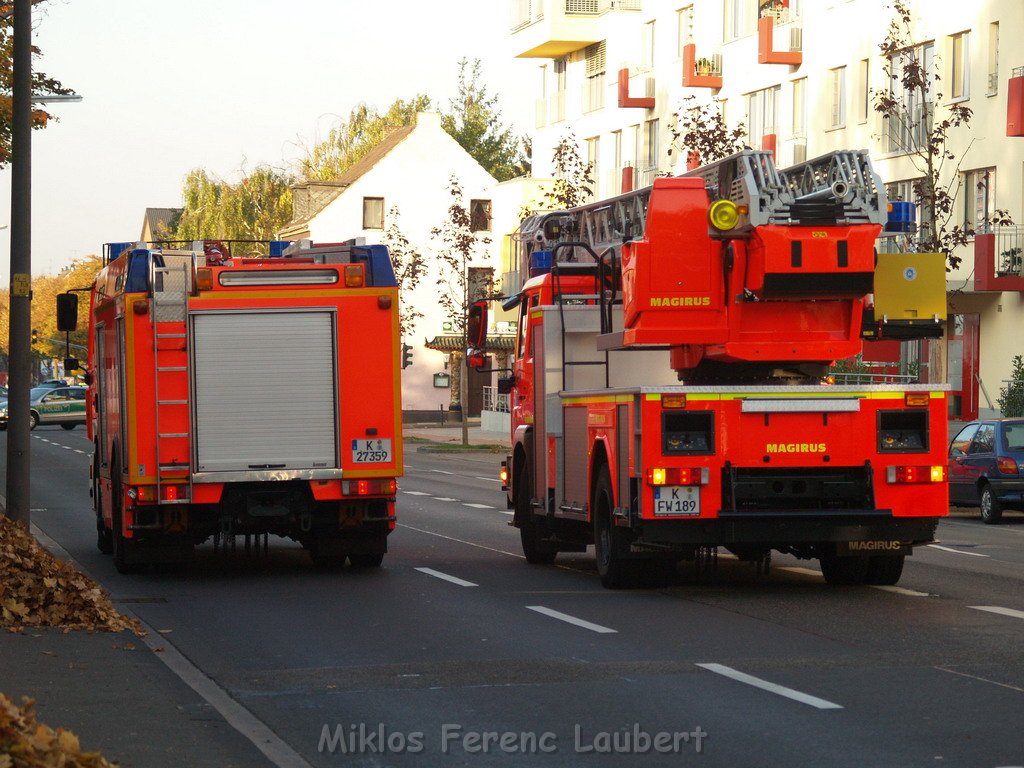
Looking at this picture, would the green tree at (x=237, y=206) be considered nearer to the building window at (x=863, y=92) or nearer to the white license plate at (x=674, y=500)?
the building window at (x=863, y=92)

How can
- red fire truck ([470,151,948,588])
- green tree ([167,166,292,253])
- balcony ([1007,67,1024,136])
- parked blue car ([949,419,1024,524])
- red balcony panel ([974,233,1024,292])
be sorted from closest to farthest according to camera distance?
red fire truck ([470,151,948,588]) → parked blue car ([949,419,1024,524]) → balcony ([1007,67,1024,136]) → red balcony panel ([974,233,1024,292]) → green tree ([167,166,292,253])

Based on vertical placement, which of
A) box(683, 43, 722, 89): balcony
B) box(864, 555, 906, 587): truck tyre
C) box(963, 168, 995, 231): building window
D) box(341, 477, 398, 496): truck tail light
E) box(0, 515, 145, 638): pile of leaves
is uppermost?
box(683, 43, 722, 89): balcony

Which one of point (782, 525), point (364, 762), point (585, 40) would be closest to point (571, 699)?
point (364, 762)

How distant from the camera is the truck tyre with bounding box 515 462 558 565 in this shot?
1786 centimetres

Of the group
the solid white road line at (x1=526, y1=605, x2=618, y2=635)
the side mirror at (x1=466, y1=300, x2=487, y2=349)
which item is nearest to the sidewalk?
the side mirror at (x1=466, y1=300, x2=487, y2=349)

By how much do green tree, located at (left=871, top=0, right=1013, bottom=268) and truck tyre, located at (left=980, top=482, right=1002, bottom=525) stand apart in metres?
5.79

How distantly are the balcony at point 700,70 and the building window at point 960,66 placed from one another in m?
12.0

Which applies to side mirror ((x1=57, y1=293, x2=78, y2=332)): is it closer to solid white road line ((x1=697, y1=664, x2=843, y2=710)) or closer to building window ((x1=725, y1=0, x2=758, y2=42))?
solid white road line ((x1=697, y1=664, x2=843, y2=710))

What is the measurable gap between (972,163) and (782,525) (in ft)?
92.3

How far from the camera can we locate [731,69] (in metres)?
52.3

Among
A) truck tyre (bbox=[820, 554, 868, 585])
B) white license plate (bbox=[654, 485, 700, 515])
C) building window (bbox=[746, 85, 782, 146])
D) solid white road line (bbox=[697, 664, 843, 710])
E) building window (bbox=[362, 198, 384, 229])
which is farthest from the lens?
building window (bbox=[362, 198, 384, 229])

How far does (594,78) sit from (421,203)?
2192 cm

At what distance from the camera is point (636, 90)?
57938 millimetres

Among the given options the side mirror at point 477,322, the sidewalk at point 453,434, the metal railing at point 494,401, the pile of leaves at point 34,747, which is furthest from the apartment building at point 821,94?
the pile of leaves at point 34,747
